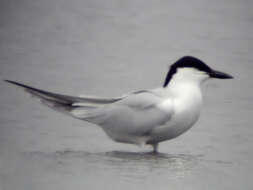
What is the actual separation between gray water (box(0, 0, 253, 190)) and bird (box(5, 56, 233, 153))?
22 centimetres

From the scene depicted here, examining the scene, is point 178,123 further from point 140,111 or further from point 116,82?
point 116,82

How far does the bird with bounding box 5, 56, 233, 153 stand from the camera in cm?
800

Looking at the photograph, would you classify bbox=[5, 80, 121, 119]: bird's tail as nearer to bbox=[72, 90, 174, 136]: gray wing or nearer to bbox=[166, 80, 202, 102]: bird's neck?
bbox=[72, 90, 174, 136]: gray wing

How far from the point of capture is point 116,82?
11.4m

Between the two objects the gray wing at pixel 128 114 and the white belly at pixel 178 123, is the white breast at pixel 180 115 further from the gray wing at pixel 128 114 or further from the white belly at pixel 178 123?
the gray wing at pixel 128 114

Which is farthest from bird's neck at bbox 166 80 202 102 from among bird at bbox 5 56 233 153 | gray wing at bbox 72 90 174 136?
gray wing at bbox 72 90 174 136

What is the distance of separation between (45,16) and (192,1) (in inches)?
119

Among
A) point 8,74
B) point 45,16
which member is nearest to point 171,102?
point 8,74

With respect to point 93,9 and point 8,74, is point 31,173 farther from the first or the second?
point 93,9

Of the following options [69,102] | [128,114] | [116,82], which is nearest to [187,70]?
[128,114]

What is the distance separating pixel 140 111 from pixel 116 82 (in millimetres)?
3286

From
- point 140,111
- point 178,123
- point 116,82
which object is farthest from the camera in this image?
point 116,82

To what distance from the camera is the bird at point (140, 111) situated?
8000mm

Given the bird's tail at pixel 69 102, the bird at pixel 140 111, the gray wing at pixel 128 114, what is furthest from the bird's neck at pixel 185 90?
the bird's tail at pixel 69 102
